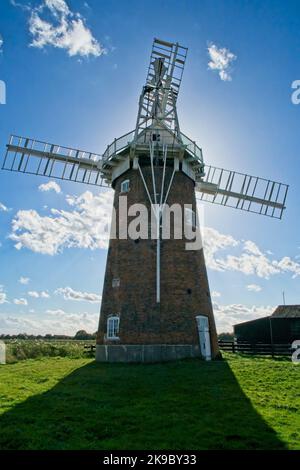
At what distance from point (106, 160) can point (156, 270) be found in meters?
7.41

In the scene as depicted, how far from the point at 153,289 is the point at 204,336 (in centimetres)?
350

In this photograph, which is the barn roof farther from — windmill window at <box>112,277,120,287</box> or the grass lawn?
windmill window at <box>112,277,120,287</box>

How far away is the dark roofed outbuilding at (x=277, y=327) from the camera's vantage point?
98.4 feet

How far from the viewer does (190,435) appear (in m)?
7.64

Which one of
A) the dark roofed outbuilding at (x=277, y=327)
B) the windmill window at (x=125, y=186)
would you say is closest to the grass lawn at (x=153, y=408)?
the windmill window at (x=125, y=186)

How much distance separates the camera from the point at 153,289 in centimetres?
1884

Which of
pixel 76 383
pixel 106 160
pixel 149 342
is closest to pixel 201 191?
pixel 106 160

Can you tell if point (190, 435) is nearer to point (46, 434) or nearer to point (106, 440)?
point (106, 440)

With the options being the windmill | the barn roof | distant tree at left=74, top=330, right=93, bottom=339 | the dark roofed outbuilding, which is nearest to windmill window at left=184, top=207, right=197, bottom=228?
the windmill

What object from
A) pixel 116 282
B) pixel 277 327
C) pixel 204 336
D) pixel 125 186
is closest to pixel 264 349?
pixel 277 327

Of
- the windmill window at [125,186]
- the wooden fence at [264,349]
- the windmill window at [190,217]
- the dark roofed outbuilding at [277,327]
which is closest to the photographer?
the windmill window at [190,217]

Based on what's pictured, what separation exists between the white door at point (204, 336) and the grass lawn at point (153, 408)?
231 cm

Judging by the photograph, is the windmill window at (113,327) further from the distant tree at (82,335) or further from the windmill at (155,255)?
the distant tree at (82,335)

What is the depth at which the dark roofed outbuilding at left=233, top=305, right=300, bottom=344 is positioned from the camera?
98.4 ft
